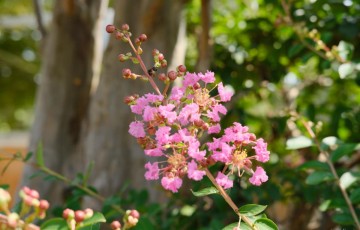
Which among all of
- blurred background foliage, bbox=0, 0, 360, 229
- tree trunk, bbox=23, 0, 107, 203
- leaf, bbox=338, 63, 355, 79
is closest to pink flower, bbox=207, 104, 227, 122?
blurred background foliage, bbox=0, 0, 360, 229

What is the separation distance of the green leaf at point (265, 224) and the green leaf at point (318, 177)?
1.49ft

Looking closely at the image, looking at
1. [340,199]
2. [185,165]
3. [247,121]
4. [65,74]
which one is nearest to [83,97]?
[65,74]

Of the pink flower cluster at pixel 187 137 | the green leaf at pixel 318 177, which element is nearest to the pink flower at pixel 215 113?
the pink flower cluster at pixel 187 137

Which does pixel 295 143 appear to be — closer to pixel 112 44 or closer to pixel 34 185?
pixel 112 44

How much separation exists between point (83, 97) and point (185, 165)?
5.23ft

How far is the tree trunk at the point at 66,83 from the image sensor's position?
2.17m

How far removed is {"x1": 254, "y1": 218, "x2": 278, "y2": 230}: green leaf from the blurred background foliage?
354 mm

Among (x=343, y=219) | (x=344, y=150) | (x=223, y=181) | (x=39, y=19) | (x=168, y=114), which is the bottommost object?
(x=343, y=219)

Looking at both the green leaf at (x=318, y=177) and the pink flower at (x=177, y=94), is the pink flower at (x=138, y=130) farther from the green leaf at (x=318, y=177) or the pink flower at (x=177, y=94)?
the green leaf at (x=318, y=177)

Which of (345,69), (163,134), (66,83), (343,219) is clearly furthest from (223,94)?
(66,83)

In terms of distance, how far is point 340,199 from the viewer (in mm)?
1223

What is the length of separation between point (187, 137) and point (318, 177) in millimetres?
596

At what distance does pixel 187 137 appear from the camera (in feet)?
2.36

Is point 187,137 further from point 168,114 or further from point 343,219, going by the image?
point 343,219
